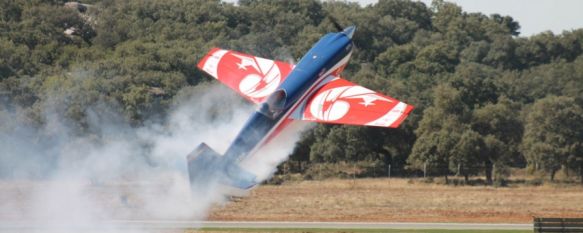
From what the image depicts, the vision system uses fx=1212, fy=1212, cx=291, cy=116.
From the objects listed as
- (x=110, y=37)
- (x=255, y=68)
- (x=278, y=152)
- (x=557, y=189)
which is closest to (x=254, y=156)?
(x=278, y=152)

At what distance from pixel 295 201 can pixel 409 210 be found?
907 cm

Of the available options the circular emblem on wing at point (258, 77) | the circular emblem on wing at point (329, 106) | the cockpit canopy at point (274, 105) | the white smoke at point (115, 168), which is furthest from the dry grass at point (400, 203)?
the cockpit canopy at point (274, 105)

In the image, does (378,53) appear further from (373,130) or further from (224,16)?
(373,130)

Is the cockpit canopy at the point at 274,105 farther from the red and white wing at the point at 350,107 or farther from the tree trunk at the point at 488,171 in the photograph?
the tree trunk at the point at 488,171

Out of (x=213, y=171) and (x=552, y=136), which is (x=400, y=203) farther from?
(x=213, y=171)

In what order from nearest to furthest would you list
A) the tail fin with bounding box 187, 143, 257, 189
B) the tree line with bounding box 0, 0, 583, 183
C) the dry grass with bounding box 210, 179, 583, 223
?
the tail fin with bounding box 187, 143, 257, 189 < the dry grass with bounding box 210, 179, 583, 223 < the tree line with bounding box 0, 0, 583, 183

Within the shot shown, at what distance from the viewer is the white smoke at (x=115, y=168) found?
6141cm

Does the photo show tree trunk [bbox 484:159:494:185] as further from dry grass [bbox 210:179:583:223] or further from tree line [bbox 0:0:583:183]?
dry grass [bbox 210:179:583:223]

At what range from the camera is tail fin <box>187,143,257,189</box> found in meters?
54.9

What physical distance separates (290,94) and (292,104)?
0.52m

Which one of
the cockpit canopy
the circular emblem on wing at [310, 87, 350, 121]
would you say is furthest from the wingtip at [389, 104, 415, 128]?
the cockpit canopy

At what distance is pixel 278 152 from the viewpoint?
6091 centimetres

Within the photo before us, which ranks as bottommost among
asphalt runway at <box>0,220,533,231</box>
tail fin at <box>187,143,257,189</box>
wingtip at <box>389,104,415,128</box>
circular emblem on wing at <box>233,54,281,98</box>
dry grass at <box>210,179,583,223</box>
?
asphalt runway at <box>0,220,533,231</box>

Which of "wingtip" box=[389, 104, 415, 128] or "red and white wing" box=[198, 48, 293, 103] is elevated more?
"red and white wing" box=[198, 48, 293, 103]
